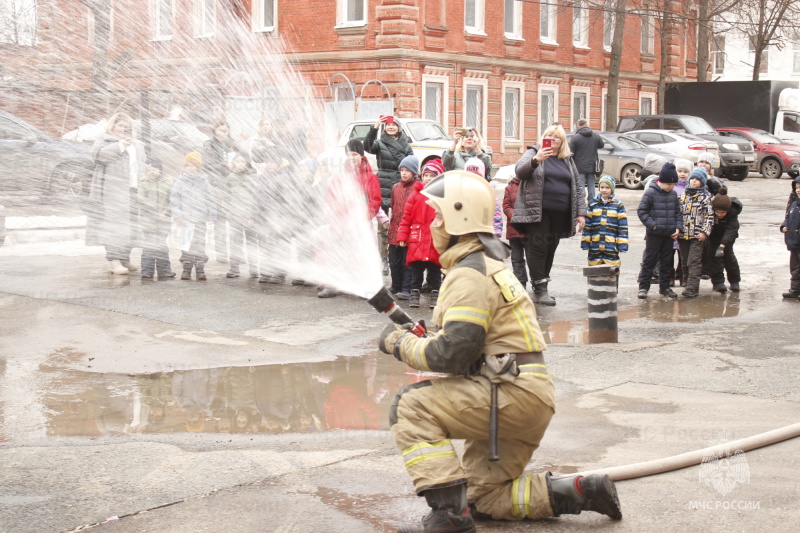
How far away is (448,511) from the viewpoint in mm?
4281

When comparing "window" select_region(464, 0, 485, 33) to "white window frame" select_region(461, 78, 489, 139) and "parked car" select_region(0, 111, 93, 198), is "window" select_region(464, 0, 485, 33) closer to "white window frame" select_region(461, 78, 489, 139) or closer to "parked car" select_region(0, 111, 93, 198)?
"white window frame" select_region(461, 78, 489, 139)

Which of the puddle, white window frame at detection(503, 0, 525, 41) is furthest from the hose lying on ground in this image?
white window frame at detection(503, 0, 525, 41)

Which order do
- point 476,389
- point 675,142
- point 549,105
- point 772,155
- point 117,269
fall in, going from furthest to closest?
point 549,105, point 772,155, point 675,142, point 117,269, point 476,389

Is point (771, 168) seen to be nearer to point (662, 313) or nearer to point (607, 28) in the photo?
point (607, 28)

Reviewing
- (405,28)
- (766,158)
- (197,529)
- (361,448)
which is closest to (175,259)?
(361,448)

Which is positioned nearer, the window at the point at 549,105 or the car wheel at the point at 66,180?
the car wheel at the point at 66,180

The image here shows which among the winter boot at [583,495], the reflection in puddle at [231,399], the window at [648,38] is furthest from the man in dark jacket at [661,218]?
the window at [648,38]

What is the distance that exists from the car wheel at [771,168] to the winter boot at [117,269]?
2476cm

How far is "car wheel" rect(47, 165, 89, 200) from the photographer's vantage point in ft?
62.3

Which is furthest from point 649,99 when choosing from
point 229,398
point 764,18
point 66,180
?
point 229,398

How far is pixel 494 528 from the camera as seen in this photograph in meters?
4.62

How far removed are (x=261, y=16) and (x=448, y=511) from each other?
31.5 metres

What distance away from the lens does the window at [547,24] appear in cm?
3753

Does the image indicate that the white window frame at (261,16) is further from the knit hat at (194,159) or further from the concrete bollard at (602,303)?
the concrete bollard at (602,303)
